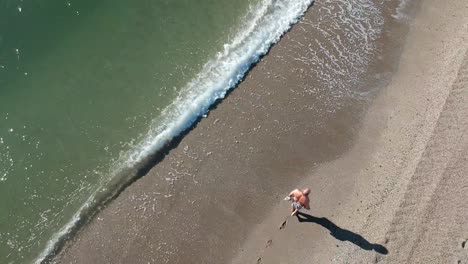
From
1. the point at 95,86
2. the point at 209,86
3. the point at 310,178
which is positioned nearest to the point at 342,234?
the point at 310,178

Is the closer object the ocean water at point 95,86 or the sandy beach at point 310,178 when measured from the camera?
the sandy beach at point 310,178

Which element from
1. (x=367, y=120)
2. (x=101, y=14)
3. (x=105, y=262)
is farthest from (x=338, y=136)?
(x=101, y=14)

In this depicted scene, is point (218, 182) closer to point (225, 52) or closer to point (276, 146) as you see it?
point (276, 146)

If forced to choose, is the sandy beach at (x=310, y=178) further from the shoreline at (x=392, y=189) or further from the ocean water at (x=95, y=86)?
the ocean water at (x=95, y=86)

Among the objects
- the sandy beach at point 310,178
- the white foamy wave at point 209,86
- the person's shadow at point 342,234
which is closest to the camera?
the person's shadow at point 342,234

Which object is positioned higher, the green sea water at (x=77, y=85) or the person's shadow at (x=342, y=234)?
the green sea water at (x=77, y=85)

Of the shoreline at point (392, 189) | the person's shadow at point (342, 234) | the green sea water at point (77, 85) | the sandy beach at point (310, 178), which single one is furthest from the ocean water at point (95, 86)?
the person's shadow at point (342, 234)

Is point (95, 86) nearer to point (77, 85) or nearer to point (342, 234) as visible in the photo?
point (77, 85)
